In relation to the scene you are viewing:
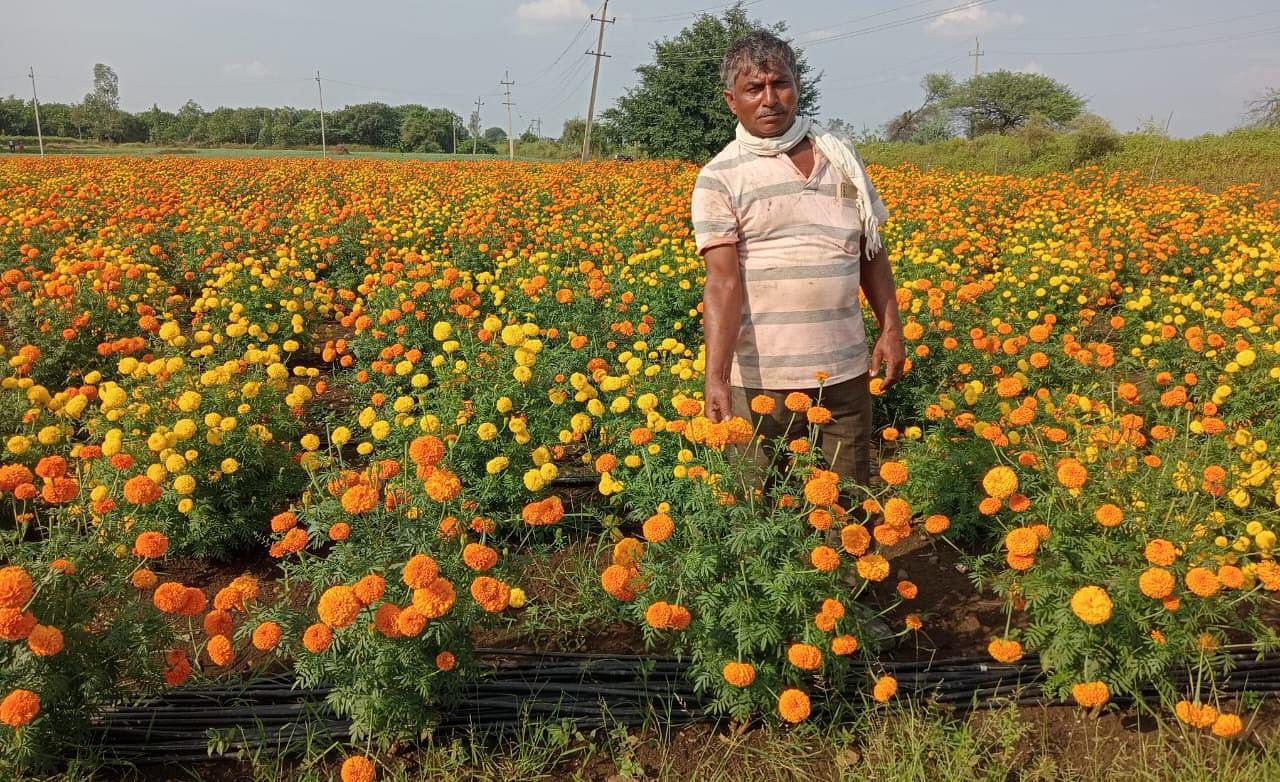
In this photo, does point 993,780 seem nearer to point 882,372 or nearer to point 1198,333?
point 882,372

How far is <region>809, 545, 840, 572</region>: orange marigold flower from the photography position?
1.76m

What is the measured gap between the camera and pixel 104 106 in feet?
229

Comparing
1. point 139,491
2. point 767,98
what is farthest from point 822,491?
point 139,491

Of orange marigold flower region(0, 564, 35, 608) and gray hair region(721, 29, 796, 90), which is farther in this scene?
gray hair region(721, 29, 796, 90)

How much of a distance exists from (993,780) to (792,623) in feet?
2.17

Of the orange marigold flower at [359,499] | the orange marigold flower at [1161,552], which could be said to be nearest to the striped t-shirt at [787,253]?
the orange marigold flower at [1161,552]

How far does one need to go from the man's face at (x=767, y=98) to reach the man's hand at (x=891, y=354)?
2.58ft

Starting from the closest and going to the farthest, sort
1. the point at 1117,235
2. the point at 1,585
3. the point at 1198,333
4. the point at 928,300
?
1. the point at 1,585
2. the point at 1198,333
3. the point at 928,300
4. the point at 1117,235

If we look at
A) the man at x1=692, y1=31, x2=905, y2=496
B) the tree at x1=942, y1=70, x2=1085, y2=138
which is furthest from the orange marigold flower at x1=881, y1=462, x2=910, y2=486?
the tree at x1=942, y1=70, x2=1085, y2=138

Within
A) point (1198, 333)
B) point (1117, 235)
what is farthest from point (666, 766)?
point (1117, 235)

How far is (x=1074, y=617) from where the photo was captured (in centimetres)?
193

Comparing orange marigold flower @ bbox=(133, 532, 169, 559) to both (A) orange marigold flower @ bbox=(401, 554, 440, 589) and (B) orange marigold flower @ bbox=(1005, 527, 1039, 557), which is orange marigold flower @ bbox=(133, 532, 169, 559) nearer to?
(A) orange marigold flower @ bbox=(401, 554, 440, 589)

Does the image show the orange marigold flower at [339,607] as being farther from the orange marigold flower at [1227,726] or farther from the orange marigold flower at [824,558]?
the orange marigold flower at [1227,726]

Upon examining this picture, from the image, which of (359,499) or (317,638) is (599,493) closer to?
(359,499)
